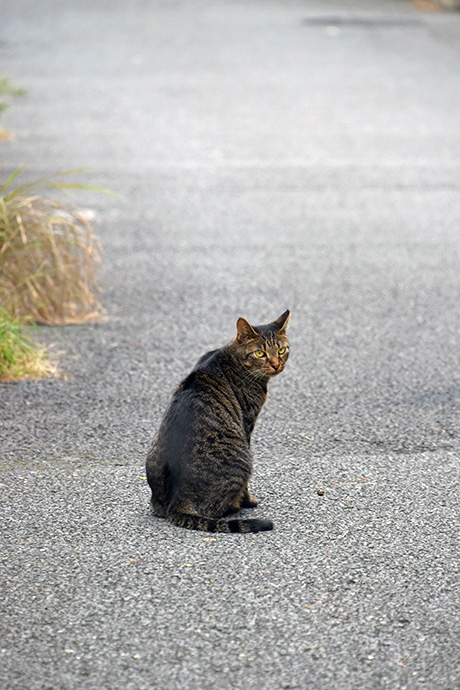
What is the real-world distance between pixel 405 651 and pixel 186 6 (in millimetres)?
20638

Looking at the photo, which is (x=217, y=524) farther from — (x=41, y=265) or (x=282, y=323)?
(x=41, y=265)

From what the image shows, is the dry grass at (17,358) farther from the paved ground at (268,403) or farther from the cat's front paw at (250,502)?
the cat's front paw at (250,502)

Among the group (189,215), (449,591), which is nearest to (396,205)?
(189,215)

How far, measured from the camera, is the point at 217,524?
347 centimetres

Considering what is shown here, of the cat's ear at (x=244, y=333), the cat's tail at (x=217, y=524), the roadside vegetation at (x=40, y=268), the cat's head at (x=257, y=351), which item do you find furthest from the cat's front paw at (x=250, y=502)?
the roadside vegetation at (x=40, y=268)

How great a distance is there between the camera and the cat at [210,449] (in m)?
3.44

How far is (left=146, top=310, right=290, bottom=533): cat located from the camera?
3443 millimetres

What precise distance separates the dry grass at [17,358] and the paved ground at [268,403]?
122 mm

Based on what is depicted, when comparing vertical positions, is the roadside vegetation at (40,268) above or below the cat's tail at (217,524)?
below

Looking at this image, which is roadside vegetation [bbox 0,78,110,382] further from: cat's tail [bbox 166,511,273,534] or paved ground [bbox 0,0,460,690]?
cat's tail [bbox 166,511,273,534]

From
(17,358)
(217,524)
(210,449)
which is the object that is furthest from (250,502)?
(17,358)

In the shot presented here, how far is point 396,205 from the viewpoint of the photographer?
28.7 ft

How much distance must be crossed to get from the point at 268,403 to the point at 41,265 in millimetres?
1924

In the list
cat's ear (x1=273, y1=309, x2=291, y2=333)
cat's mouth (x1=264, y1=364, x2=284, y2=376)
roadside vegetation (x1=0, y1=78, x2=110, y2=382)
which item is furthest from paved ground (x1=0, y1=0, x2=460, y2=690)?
cat's ear (x1=273, y1=309, x2=291, y2=333)
